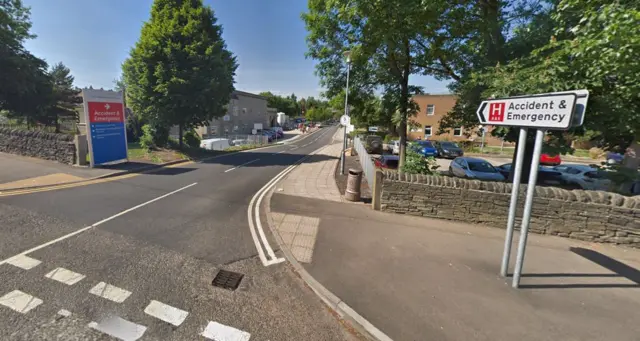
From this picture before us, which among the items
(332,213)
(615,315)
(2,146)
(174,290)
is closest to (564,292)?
(615,315)

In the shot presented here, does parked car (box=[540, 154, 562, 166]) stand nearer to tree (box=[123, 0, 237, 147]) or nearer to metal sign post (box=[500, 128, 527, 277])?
metal sign post (box=[500, 128, 527, 277])

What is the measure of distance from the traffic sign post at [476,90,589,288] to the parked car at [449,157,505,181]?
303 inches

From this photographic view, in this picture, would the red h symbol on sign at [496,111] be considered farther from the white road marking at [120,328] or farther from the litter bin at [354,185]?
the white road marking at [120,328]

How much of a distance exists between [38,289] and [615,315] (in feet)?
26.0

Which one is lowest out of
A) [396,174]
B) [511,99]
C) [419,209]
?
[419,209]

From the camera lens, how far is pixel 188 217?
265 inches

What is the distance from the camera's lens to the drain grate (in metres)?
4.01

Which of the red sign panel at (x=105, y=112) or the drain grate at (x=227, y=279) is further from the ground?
the red sign panel at (x=105, y=112)

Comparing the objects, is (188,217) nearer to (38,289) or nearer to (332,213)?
(38,289)

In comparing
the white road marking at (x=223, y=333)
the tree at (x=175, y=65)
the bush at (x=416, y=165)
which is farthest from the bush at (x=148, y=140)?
the white road marking at (x=223, y=333)

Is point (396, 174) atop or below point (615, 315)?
atop

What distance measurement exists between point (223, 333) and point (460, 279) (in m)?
3.65

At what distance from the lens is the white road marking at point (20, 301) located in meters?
3.31

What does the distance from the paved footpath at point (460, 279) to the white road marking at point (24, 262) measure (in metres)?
4.08
